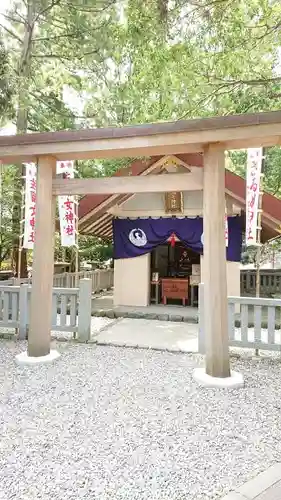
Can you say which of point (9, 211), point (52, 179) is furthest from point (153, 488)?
point (9, 211)

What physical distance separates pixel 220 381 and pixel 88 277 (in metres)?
8.66

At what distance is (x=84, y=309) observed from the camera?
6.12 m

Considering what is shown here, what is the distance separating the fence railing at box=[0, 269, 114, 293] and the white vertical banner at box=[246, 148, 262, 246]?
474 cm

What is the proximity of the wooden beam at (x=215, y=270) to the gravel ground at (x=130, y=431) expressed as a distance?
0.45 metres

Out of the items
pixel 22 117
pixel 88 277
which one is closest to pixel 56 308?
pixel 88 277

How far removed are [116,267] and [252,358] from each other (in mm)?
5987

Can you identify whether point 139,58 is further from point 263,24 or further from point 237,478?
point 237,478

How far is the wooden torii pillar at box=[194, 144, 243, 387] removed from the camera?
4.37m

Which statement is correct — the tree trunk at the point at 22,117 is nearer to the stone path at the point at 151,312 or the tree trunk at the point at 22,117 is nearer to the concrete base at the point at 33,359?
the stone path at the point at 151,312

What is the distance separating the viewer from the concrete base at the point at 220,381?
4.15 meters

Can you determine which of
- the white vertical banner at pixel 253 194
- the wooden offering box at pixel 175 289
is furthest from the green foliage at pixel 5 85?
the wooden offering box at pixel 175 289

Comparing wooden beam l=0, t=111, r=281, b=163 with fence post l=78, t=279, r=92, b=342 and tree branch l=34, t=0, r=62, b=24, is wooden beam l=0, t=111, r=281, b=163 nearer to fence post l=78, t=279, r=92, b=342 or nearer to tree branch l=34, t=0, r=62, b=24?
fence post l=78, t=279, r=92, b=342

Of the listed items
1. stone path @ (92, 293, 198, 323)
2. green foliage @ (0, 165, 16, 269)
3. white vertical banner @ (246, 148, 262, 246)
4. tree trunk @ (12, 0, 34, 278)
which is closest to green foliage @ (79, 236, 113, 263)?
green foliage @ (0, 165, 16, 269)

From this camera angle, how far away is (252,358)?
5.36 meters
